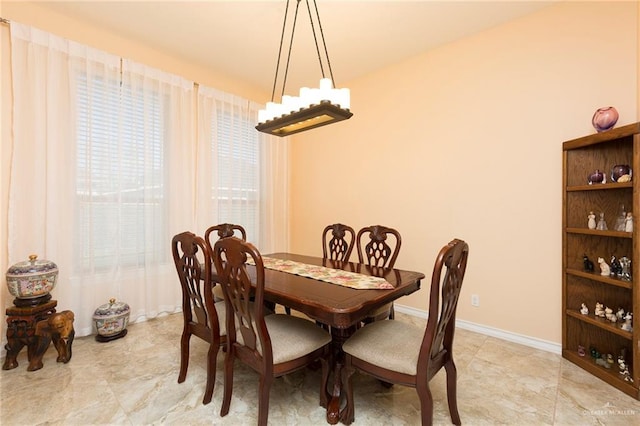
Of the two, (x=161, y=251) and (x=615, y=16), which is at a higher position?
(x=615, y=16)

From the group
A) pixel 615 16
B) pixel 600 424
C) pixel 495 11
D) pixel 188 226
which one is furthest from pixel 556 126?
pixel 188 226

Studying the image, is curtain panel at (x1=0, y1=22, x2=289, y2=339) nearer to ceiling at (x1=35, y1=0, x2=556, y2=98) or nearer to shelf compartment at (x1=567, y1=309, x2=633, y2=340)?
ceiling at (x1=35, y1=0, x2=556, y2=98)

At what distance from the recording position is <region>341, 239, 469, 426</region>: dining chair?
1.28 meters

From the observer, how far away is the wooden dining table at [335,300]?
136 cm

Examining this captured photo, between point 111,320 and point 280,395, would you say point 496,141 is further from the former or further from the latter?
point 111,320

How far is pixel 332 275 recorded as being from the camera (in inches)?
76.8

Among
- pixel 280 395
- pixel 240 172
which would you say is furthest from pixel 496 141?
pixel 240 172

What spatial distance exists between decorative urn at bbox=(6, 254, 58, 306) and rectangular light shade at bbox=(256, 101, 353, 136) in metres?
1.87

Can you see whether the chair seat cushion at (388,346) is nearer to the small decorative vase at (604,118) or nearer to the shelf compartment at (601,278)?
the shelf compartment at (601,278)

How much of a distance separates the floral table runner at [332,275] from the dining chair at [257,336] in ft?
1.05

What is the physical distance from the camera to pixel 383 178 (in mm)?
3359

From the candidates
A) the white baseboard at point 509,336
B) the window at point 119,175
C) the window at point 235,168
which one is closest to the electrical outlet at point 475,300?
the white baseboard at point 509,336

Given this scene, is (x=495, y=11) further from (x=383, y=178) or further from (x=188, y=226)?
(x=188, y=226)

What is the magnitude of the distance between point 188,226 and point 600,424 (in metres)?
3.45
